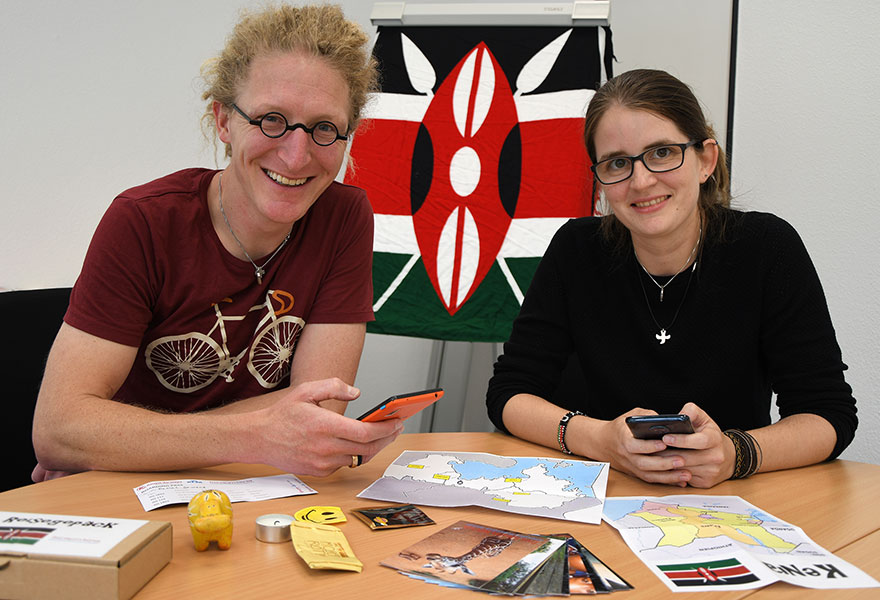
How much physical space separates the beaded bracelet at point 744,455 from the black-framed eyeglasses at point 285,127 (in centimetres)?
90

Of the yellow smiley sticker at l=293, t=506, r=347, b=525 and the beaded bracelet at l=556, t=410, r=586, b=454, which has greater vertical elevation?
the beaded bracelet at l=556, t=410, r=586, b=454

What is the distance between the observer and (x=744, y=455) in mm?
1226

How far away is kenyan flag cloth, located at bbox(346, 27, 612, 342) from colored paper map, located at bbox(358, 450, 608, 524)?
99 cm

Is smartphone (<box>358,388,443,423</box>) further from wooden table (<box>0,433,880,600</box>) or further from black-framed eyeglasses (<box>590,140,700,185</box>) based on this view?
black-framed eyeglasses (<box>590,140,700,185</box>)

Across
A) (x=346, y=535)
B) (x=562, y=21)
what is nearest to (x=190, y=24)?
(x=562, y=21)

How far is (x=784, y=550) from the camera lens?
91cm

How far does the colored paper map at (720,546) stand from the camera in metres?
0.82

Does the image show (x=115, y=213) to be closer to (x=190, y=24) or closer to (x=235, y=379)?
(x=235, y=379)

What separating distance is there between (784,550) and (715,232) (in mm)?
822

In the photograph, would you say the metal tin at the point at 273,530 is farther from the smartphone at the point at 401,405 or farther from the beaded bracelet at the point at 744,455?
the beaded bracelet at the point at 744,455

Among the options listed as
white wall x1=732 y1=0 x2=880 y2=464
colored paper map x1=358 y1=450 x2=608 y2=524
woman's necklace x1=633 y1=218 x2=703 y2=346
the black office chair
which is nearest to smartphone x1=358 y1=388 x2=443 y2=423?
colored paper map x1=358 y1=450 x2=608 y2=524

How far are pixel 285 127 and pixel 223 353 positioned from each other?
45 cm

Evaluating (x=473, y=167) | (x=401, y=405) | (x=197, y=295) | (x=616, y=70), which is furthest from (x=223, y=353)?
(x=616, y=70)

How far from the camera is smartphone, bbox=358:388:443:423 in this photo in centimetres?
103
